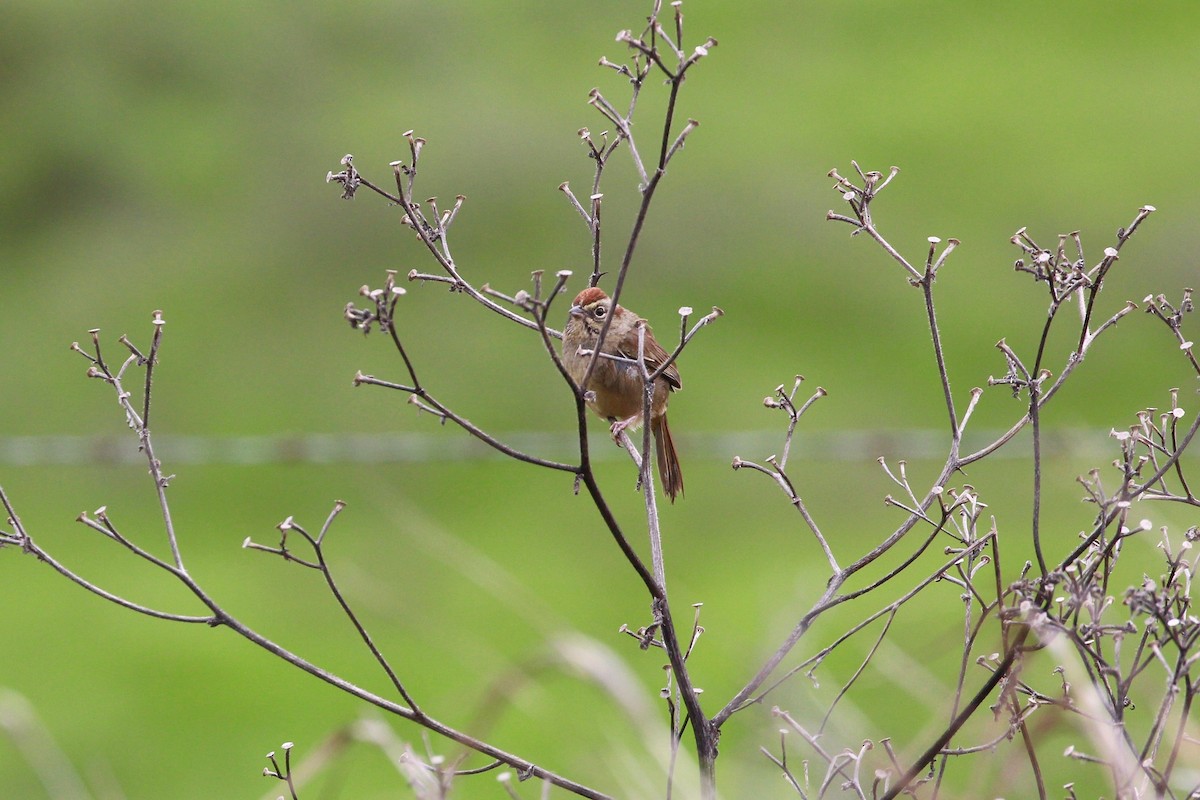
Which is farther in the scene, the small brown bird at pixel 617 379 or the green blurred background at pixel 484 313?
the green blurred background at pixel 484 313

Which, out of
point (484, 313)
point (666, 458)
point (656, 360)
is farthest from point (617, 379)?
point (484, 313)

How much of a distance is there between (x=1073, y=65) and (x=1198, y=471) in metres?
8.61

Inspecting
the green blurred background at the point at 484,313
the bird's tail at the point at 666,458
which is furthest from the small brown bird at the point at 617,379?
the green blurred background at the point at 484,313

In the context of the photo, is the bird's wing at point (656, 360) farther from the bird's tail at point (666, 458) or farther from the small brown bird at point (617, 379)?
the bird's tail at point (666, 458)

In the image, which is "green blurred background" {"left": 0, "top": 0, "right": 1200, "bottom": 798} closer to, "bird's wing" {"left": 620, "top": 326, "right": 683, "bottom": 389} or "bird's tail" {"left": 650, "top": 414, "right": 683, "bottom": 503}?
"bird's wing" {"left": 620, "top": 326, "right": 683, "bottom": 389}

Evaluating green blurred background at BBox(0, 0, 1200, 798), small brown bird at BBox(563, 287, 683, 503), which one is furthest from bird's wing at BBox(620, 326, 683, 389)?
green blurred background at BBox(0, 0, 1200, 798)

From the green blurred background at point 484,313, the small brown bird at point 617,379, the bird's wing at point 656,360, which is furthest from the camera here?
the green blurred background at point 484,313

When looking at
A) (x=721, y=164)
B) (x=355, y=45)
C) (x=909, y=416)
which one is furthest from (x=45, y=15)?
(x=909, y=416)

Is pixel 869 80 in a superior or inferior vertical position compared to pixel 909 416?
superior

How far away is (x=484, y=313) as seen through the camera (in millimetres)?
14250

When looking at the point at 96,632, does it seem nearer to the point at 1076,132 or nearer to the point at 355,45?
the point at 355,45

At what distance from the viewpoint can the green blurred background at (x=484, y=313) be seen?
9844 millimetres

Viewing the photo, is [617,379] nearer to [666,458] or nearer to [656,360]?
[666,458]

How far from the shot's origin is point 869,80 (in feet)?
62.0
